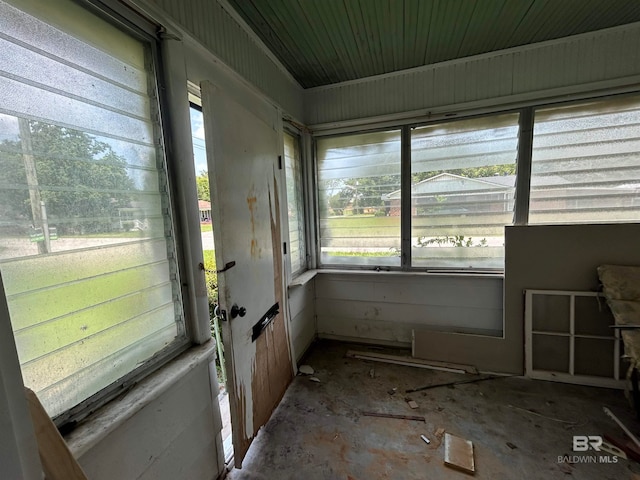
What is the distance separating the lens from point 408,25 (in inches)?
69.7

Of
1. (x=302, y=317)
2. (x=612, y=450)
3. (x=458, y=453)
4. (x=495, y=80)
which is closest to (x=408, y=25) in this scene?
(x=495, y=80)

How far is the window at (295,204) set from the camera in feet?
8.12

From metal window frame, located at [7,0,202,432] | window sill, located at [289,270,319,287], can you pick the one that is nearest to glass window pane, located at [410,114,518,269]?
window sill, located at [289,270,319,287]

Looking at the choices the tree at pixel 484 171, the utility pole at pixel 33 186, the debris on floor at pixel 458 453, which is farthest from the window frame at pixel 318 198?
the utility pole at pixel 33 186

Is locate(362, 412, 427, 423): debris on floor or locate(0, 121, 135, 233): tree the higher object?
locate(0, 121, 135, 233): tree

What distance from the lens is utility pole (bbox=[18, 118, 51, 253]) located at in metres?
0.74

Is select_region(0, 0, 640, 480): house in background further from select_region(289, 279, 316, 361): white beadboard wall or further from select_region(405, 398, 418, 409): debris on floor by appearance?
select_region(405, 398, 418, 409): debris on floor

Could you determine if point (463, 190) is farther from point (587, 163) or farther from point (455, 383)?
point (455, 383)

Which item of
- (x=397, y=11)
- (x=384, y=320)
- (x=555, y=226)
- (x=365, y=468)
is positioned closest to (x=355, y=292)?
(x=384, y=320)

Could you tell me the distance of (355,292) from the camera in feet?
8.95

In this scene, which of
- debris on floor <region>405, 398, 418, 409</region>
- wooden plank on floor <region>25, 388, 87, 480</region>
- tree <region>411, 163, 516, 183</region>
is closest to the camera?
wooden plank on floor <region>25, 388, 87, 480</region>

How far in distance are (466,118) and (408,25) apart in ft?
3.02

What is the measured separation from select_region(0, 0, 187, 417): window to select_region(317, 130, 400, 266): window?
174 centimetres

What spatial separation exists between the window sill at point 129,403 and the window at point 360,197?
1.74 metres
